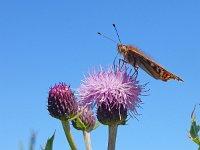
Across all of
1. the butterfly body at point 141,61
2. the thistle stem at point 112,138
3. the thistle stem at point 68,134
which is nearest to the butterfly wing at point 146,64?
the butterfly body at point 141,61

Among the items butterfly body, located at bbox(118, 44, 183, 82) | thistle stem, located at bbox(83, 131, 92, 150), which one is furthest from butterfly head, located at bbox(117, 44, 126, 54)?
thistle stem, located at bbox(83, 131, 92, 150)

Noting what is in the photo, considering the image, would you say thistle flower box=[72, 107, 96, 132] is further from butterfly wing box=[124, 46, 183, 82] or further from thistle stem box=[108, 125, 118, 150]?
butterfly wing box=[124, 46, 183, 82]

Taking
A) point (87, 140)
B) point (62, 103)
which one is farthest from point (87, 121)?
point (87, 140)

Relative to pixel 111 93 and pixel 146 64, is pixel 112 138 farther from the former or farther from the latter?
pixel 146 64

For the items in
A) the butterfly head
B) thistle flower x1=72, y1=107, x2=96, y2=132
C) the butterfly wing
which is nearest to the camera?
the butterfly wing

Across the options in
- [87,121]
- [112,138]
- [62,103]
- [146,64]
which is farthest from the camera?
[87,121]

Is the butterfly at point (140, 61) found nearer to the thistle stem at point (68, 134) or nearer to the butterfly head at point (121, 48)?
the butterfly head at point (121, 48)
